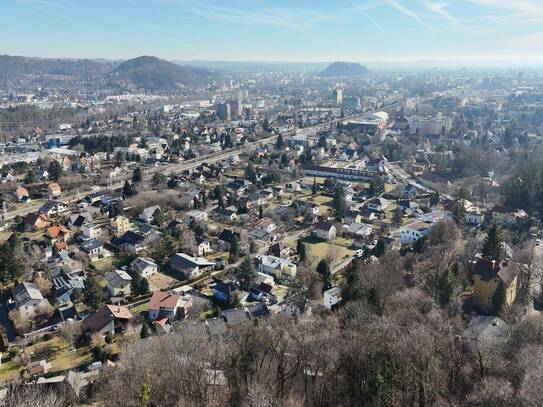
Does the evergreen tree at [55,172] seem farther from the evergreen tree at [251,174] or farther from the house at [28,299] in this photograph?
the house at [28,299]

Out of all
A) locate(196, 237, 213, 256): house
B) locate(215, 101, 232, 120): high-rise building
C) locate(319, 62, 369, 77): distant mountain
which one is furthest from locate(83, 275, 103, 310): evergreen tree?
locate(319, 62, 369, 77): distant mountain

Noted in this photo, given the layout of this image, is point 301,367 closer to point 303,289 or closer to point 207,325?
point 207,325

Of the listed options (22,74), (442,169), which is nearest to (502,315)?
(442,169)

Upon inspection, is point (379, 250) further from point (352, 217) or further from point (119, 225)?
point (119, 225)

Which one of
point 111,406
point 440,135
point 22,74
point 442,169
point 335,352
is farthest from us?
point 22,74

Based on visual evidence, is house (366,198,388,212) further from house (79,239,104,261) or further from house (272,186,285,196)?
house (79,239,104,261)
